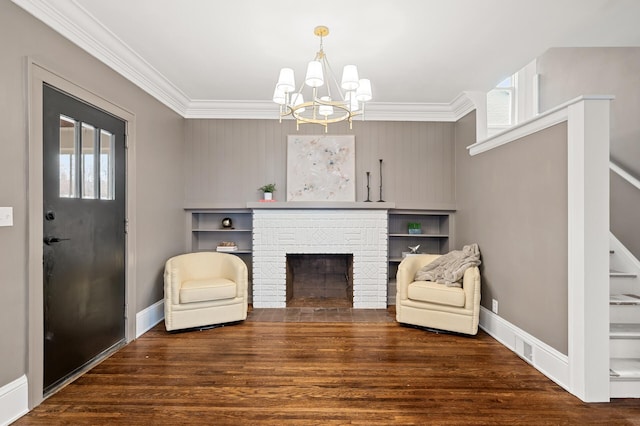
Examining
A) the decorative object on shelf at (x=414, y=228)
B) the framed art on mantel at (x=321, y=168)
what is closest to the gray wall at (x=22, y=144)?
the framed art on mantel at (x=321, y=168)

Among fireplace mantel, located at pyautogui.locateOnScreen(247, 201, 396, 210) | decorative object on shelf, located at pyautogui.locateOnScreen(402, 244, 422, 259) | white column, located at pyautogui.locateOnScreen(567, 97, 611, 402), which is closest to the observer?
white column, located at pyautogui.locateOnScreen(567, 97, 611, 402)

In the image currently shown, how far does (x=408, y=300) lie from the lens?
363 centimetres

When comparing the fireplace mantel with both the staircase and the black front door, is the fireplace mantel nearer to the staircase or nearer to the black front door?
the black front door

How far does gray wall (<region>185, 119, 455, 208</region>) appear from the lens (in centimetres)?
463

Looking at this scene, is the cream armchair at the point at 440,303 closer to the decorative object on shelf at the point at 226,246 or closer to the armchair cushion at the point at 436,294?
the armchair cushion at the point at 436,294

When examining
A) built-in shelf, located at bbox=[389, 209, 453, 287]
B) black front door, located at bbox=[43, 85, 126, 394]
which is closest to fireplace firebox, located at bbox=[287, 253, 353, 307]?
built-in shelf, located at bbox=[389, 209, 453, 287]

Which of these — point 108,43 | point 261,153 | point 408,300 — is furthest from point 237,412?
point 261,153

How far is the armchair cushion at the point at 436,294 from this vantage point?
3.34m

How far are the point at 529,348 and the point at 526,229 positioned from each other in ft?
3.27

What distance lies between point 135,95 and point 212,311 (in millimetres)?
2342

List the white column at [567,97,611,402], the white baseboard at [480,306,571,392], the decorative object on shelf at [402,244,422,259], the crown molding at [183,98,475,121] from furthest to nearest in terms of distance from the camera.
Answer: the decorative object on shelf at [402,244,422,259]
the crown molding at [183,98,475,121]
the white baseboard at [480,306,571,392]
the white column at [567,97,611,402]

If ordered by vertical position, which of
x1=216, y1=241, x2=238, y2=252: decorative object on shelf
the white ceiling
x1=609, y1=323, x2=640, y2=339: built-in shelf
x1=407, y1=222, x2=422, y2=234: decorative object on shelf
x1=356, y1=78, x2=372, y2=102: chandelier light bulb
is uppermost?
the white ceiling

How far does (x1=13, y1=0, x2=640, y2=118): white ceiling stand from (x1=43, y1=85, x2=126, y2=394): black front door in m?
0.63

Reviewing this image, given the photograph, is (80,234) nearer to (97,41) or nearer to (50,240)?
(50,240)
